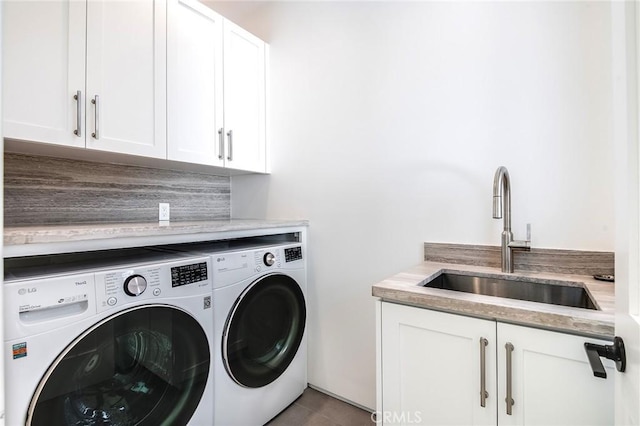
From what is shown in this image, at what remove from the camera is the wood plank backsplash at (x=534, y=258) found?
1227mm

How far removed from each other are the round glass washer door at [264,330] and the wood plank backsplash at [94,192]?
3.06 feet

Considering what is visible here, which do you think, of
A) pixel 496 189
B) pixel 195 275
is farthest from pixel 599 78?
pixel 195 275

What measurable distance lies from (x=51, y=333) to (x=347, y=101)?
66.5 inches

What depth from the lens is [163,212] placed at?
202 centimetres

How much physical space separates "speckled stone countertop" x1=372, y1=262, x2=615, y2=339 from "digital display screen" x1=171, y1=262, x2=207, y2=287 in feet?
2.36

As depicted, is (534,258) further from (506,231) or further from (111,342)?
(111,342)

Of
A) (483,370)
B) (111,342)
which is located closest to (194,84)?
(111,342)

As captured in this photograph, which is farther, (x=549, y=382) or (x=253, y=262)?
(x=253, y=262)

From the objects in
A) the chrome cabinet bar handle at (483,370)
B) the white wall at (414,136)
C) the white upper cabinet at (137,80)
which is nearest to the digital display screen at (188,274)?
the white upper cabinet at (137,80)

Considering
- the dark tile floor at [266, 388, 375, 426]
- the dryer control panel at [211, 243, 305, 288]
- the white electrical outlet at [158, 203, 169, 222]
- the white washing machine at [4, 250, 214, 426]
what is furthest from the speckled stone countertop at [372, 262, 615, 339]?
the white electrical outlet at [158, 203, 169, 222]

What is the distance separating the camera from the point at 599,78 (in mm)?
1217

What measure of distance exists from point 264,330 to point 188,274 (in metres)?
0.59

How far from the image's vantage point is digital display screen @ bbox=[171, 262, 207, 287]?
47.1 inches

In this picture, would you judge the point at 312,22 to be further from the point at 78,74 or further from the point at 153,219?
the point at 153,219
